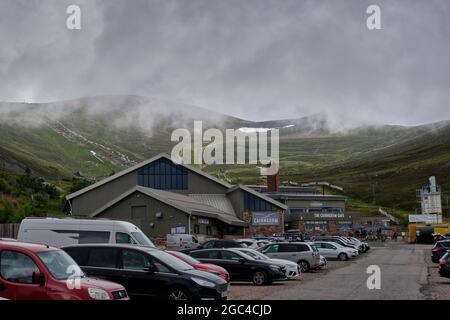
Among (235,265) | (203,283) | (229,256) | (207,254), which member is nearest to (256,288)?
(235,265)

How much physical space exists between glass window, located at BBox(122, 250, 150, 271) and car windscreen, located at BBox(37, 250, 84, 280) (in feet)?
10.8

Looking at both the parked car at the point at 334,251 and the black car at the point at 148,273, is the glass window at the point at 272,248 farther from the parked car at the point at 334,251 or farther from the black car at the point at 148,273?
the black car at the point at 148,273

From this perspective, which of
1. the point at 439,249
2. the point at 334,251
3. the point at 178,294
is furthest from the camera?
the point at 334,251

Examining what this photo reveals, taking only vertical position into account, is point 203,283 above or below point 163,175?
below

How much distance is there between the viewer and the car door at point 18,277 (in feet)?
38.2

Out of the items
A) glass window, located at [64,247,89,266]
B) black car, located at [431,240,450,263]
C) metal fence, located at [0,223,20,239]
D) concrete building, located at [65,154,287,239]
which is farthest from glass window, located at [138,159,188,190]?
glass window, located at [64,247,89,266]

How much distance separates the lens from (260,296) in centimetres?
1959

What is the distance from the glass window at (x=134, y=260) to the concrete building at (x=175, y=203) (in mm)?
32119

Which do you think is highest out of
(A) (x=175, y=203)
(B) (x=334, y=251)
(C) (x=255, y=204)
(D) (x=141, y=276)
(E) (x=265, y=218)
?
(C) (x=255, y=204)

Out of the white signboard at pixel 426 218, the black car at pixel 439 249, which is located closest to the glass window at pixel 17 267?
the black car at pixel 439 249

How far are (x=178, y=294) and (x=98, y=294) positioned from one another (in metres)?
3.79

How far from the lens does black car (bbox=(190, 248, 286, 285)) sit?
78.5ft

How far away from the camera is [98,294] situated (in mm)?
12195

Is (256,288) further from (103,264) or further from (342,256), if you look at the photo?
(342,256)
